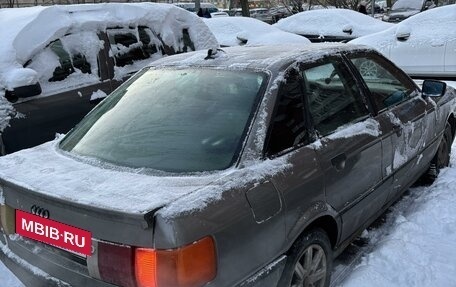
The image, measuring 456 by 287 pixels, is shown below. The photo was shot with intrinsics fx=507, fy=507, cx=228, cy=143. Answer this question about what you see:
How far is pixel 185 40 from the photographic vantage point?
593 cm

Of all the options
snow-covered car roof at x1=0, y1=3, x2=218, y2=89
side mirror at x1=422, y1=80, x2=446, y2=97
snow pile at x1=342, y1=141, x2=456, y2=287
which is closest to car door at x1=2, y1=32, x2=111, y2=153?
snow-covered car roof at x1=0, y1=3, x2=218, y2=89

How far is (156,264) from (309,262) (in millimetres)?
1123

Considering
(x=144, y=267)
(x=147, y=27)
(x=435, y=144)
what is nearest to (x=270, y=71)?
(x=144, y=267)

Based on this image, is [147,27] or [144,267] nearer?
[144,267]

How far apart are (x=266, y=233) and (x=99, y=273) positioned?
2.50 ft

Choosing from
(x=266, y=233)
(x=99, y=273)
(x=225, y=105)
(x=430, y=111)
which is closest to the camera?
(x=99, y=273)

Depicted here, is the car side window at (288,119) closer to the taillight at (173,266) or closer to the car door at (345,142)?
the car door at (345,142)

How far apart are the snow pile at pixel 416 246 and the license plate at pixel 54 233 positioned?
5.60 ft

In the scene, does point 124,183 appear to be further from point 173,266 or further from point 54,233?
point 173,266

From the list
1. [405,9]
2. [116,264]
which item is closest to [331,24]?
[405,9]

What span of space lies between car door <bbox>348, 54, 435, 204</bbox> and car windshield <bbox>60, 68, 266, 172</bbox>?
1178 millimetres

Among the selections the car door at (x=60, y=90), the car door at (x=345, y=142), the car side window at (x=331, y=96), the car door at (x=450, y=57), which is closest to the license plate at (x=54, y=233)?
the car door at (x=345, y=142)

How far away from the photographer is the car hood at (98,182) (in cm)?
209

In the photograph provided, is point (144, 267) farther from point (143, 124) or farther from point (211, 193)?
point (143, 124)
